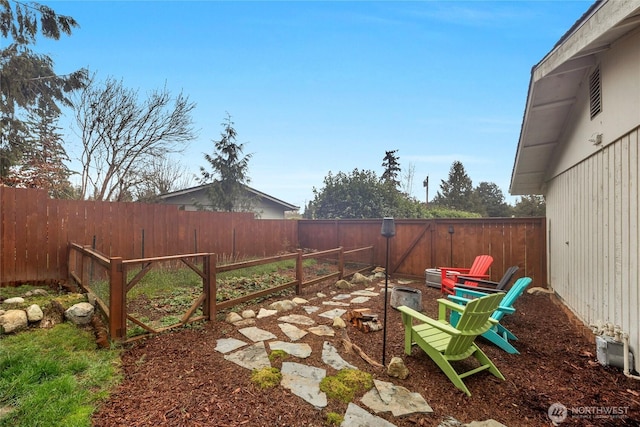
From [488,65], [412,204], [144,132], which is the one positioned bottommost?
[412,204]

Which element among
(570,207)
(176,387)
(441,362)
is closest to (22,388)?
(176,387)

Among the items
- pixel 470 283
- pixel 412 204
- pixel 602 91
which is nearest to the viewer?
pixel 602 91

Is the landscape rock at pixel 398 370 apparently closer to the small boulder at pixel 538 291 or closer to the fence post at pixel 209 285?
the fence post at pixel 209 285

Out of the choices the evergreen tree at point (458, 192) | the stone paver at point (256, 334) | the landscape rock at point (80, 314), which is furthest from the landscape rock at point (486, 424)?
the evergreen tree at point (458, 192)

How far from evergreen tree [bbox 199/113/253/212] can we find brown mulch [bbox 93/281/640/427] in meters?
8.89

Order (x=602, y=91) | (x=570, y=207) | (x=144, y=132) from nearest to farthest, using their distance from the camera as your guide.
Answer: (x=602, y=91)
(x=570, y=207)
(x=144, y=132)

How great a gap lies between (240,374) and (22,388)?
1.61m

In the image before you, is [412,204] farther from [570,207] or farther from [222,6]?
[222,6]

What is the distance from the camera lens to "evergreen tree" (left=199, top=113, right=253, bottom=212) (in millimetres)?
11719

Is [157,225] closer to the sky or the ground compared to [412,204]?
closer to the ground

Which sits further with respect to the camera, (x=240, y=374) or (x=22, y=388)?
(x=240, y=374)

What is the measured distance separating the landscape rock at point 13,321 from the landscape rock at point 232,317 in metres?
2.20

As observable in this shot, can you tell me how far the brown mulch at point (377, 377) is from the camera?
6.46 ft

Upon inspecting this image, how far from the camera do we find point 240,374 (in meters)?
2.50
